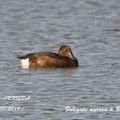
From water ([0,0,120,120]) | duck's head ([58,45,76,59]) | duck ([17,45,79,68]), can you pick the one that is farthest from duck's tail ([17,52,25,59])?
duck's head ([58,45,76,59])

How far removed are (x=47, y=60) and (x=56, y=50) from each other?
1319mm

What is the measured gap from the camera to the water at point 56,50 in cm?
1407

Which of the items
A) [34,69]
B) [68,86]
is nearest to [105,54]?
[34,69]

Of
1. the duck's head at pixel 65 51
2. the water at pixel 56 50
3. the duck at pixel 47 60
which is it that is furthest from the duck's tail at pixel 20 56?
the duck's head at pixel 65 51

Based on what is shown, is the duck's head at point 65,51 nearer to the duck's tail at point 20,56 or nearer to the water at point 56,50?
the water at point 56,50

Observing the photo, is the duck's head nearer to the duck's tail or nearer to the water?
the water

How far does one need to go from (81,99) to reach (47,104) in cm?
61

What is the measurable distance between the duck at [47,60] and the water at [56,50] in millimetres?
189

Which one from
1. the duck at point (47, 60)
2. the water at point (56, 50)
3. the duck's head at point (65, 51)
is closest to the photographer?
the water at point (56, 50)

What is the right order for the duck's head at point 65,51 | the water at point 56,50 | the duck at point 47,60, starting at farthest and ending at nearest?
the duck's head at point 65,51 → the duck at point 47,60 → the water at point 56,50

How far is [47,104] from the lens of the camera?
557 inches

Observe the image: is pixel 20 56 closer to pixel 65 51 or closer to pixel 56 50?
pixel 65 51

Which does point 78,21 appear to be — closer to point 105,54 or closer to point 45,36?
point 45,36

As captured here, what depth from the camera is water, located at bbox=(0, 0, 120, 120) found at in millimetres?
14070
